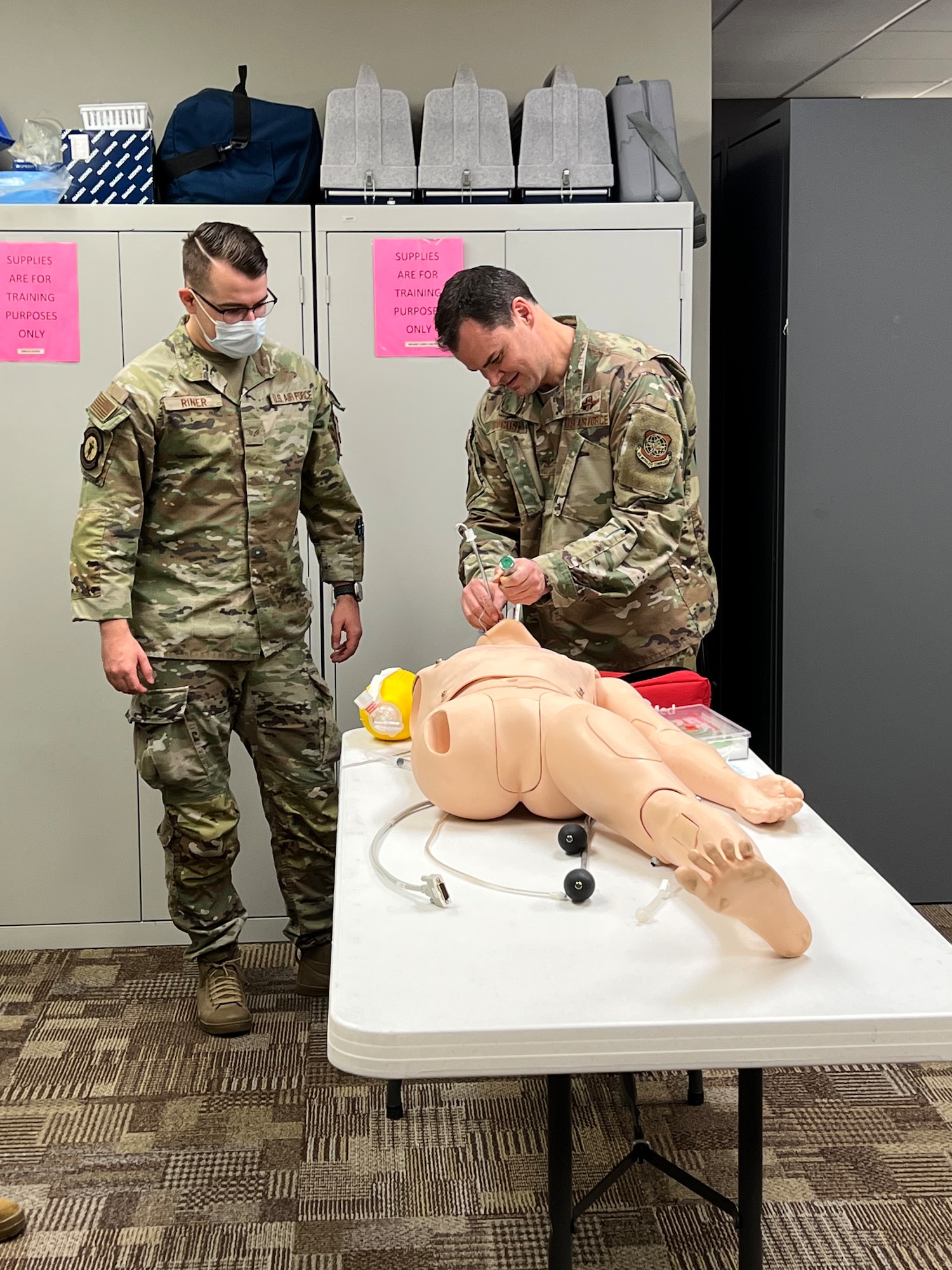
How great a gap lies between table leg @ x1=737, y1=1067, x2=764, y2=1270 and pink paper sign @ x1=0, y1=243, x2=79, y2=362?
224 centimetres

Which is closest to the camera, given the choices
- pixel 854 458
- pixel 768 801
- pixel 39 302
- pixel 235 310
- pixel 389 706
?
pixel 768 801

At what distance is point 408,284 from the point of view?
8.99 ft

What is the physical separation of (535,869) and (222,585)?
3.94 ft

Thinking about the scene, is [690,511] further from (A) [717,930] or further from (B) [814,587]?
(A) [717,930]

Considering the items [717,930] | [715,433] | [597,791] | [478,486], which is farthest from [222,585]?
[715,433]

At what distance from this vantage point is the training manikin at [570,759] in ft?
4.42

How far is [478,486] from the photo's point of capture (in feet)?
7.75

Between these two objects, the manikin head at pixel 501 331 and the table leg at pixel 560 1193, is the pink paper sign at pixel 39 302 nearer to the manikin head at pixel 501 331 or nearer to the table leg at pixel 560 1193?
the manikin head at pixel 501 331

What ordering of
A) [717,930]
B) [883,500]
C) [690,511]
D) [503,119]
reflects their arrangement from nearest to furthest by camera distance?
[717,930] < [690,511] < [503,119] < [883,500]

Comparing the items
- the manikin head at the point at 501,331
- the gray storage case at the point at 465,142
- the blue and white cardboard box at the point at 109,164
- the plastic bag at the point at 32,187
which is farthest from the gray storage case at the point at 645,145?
the plastic bag at the point at 32,187

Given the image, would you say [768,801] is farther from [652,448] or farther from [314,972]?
[314,972]

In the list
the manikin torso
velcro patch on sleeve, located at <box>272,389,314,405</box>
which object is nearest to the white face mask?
velcro patch on sleeve, located at <box>272,389,314,405</box>

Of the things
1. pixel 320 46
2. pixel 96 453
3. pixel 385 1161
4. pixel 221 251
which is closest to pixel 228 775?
pixel 96 453

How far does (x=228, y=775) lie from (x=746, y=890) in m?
Answer: 1.63
